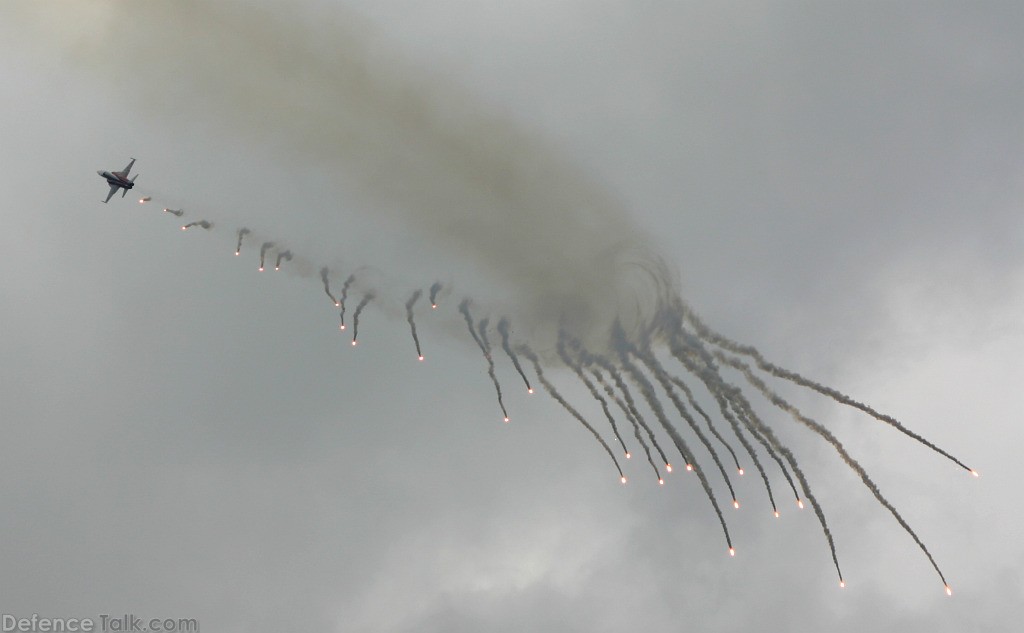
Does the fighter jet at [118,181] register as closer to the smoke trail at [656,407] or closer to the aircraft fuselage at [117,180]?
the aircraft fuselage at [117,180]

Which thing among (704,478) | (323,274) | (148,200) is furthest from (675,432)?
(148,200)

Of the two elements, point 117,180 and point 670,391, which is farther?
point 117,180

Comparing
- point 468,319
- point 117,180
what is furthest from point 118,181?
point 468,319

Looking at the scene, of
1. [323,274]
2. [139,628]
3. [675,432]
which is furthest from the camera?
[139,628]

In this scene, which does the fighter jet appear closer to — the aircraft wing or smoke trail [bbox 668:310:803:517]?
the aircraft wing

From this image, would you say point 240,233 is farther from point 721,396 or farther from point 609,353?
point 721,396

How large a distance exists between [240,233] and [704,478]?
38.5m

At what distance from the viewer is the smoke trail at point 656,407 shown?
55.5 meters

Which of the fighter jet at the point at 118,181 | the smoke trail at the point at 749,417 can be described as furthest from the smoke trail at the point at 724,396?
the fighter jet at the point at 118,181

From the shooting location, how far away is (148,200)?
69562 millimetres

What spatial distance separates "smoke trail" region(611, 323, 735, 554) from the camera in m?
55.5

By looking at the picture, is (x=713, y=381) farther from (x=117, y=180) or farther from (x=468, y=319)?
(x=117, y=180)

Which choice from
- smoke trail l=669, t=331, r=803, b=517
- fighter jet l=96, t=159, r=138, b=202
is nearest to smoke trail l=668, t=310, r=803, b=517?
smoke trail l=669, t=331, r=803, b=517

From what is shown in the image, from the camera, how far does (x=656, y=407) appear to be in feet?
185
